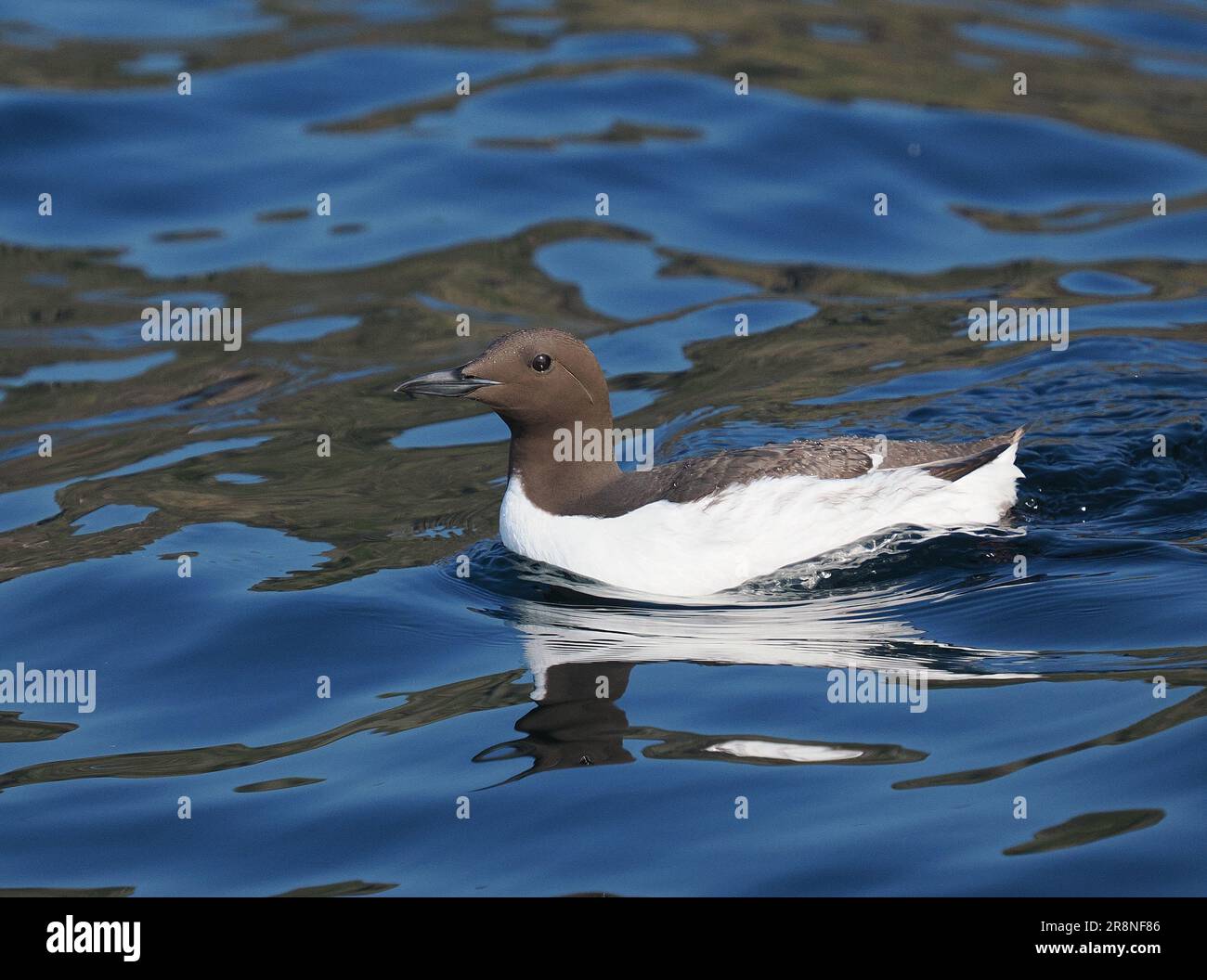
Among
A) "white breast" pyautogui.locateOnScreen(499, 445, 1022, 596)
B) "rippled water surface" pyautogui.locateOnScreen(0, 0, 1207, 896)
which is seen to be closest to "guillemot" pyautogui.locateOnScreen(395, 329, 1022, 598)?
"white breast" pyautogui.locateOnScreen(499, 445, 1022, 596)

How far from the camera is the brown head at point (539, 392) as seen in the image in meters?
7.39

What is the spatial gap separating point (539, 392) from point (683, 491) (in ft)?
2.62

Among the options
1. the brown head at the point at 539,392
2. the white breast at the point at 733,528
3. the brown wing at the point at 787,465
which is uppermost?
the brown head at the point at 539,392

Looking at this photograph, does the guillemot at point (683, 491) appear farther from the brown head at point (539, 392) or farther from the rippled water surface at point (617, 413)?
the rippled water surface at point (617, 413)

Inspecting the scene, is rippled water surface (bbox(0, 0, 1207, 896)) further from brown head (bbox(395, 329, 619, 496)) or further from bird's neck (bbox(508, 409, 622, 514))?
brown head (bbox(395, 329, 619, 496))

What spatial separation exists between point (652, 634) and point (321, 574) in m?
1.84

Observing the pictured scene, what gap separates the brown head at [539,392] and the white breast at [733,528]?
0.22 m

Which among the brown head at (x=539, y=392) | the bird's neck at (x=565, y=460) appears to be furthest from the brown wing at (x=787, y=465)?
the brown head at (x=539, y=392)

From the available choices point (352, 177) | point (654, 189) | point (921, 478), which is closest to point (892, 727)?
point (921, 478)

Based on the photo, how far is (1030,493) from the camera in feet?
27.2

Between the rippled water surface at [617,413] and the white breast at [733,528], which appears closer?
the rippled water surface at [617,413]

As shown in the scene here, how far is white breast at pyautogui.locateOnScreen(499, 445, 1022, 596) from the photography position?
24.1 feet

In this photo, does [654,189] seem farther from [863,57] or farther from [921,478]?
[921,478]

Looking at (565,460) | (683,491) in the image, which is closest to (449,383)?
A: (565,460)
